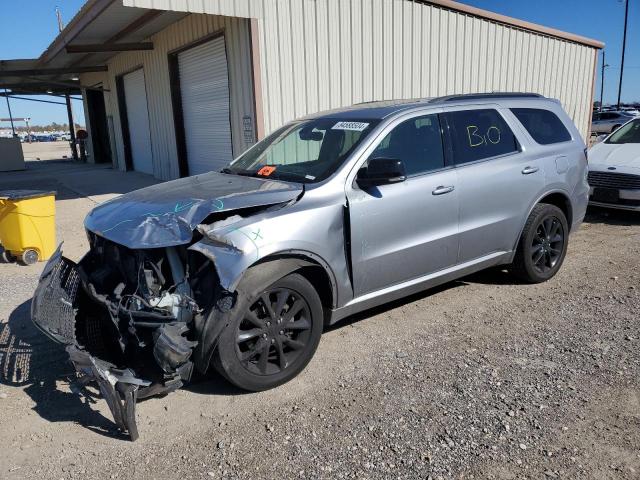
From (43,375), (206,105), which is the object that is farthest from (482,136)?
(206,105)

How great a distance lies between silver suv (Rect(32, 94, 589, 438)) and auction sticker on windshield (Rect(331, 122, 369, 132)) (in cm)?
2

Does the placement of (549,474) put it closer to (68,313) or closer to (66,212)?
(68,313)

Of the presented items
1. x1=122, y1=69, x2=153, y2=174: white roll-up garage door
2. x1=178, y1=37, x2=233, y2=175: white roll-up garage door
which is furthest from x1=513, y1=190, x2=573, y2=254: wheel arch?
x1=122, y1=69, x2=153, y2=174: white roll-up garage door

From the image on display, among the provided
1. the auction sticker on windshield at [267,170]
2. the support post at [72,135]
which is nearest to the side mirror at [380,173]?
the auction sticker on windshield at [267,170]

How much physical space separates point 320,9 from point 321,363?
6892mm

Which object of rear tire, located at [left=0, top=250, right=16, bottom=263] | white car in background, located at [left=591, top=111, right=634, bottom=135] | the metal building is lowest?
rear tire, located at [left=0, top=250, right=16, bottom=263]

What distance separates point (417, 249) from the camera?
13.6 ft

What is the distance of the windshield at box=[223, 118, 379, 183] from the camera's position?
4.00 meters

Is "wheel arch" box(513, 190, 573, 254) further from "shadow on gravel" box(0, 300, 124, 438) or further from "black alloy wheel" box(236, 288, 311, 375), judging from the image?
"shadow on gravel" box(0, 300, 124, 438)

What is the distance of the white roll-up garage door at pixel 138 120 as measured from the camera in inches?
608

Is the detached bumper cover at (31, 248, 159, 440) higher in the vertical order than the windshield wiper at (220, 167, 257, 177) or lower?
lower

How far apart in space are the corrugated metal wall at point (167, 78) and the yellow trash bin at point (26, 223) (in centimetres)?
366

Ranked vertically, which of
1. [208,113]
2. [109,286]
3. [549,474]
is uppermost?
[208,113]

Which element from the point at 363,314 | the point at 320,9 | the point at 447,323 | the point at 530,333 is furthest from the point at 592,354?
the point at 320,9
